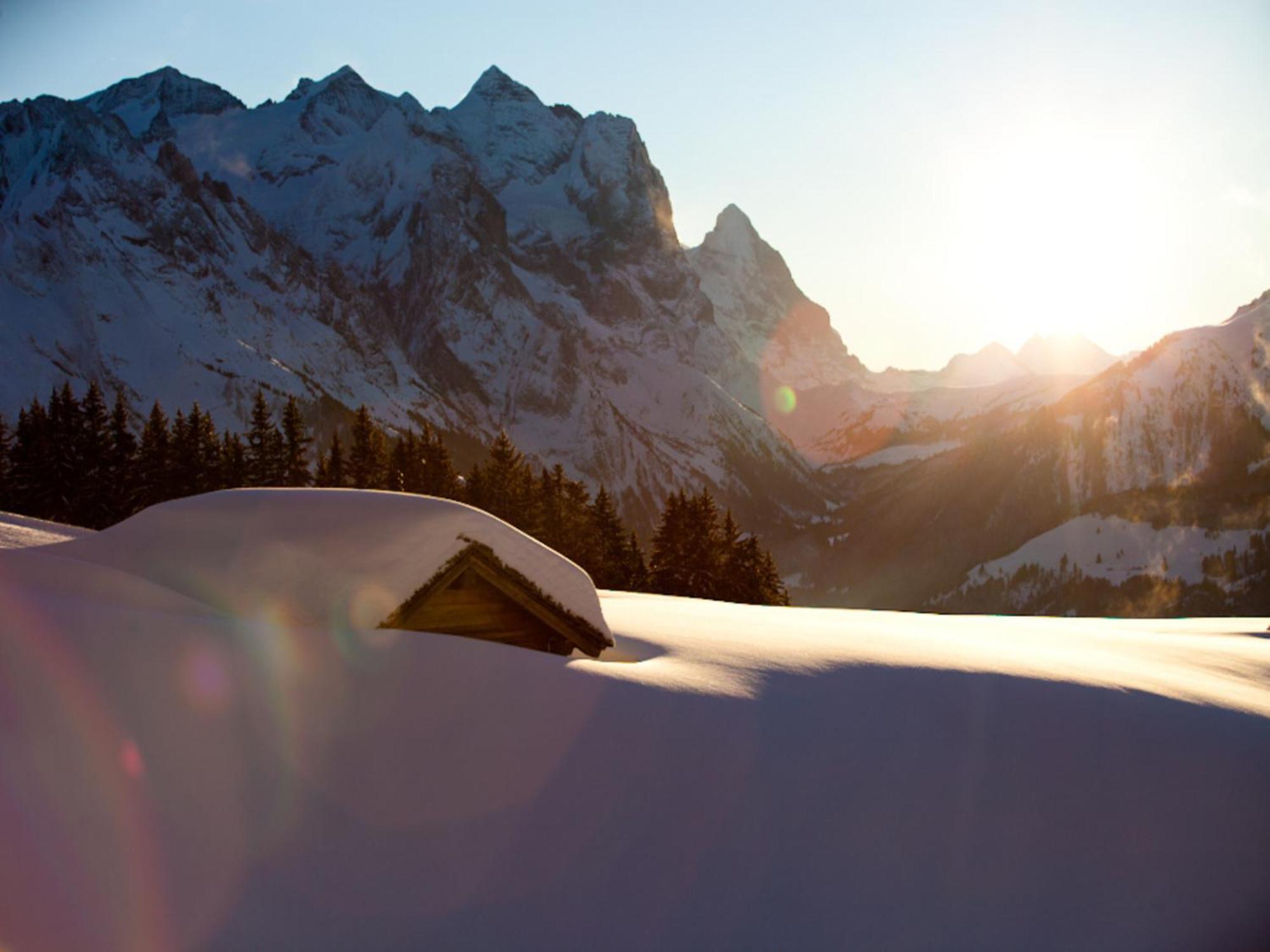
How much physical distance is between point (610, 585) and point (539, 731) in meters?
40.5

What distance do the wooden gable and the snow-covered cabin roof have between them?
0.38 ft

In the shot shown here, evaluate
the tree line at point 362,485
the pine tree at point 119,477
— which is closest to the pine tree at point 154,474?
the tree line at point 362,485

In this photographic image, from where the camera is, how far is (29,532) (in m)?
16.9

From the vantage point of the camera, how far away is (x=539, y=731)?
8461mm

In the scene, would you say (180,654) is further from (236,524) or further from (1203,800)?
(1203,800)

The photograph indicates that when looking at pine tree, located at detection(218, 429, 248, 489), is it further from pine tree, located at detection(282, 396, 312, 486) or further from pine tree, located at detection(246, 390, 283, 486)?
pine tree, located at detection(282, 396, 312, 486)

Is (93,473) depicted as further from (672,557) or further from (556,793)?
(556,793)

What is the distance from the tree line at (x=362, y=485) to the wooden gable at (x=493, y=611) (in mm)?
33170

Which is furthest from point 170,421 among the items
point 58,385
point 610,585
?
point 610,585

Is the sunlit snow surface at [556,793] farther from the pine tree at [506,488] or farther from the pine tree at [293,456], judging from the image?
the pine tree at [293,456]

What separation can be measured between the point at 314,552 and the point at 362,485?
43.4 metres

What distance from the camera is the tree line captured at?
151 ft

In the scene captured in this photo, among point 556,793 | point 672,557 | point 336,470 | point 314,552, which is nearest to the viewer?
point 556,793

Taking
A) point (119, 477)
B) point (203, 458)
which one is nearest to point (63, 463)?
point (119, 477)
